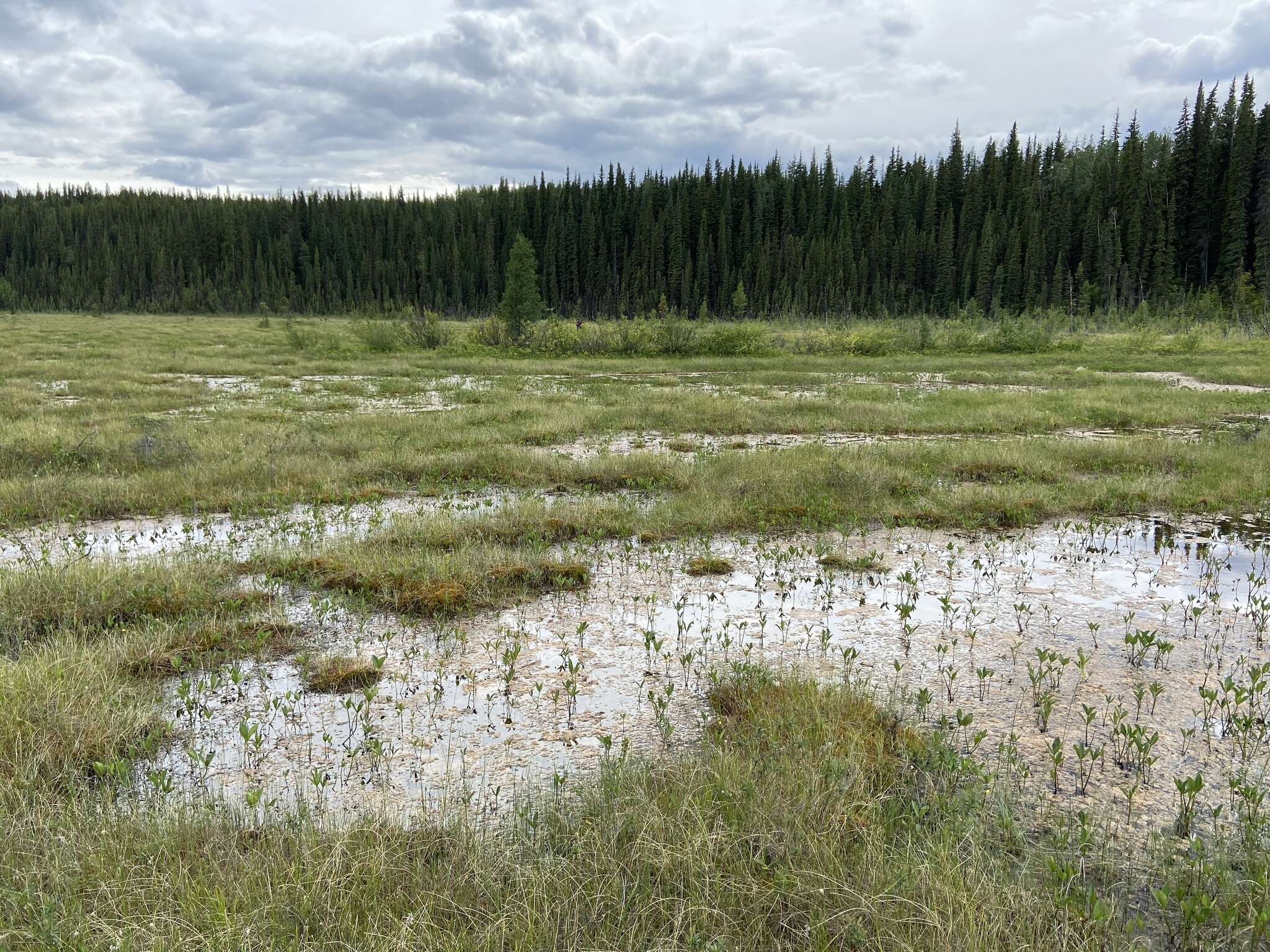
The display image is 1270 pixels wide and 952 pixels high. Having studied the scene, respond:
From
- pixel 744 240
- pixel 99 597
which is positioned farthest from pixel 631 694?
pixel 744 240

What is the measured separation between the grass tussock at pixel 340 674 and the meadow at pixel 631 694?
27 mm

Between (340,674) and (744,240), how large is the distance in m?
99.5

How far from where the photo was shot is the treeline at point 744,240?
235 feet

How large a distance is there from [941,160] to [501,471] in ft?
325

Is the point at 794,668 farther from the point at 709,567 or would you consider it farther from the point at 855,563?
the point at 855,563

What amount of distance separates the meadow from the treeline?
50439 mm

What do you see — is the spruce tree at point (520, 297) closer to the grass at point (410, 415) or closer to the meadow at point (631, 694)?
the grass at point (410, 415)

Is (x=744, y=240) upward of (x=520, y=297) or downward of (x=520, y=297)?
upward

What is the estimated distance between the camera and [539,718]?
469cm

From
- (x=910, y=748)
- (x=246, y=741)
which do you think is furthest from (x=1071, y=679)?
(x=246, y=741)

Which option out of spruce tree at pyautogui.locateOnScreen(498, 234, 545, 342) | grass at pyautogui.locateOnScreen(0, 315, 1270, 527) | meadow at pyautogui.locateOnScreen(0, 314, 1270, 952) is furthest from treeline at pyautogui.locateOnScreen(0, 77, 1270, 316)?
meadow at pyautogui.locateOnScreen(0, 314, 1270, 952)

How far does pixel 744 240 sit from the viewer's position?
322 feet

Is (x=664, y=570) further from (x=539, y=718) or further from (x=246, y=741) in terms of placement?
(x=246, y=741)

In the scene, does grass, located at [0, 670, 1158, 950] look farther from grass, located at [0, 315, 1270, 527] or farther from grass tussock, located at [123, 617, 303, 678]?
grass, located at [0, 315, 1270, 527]
